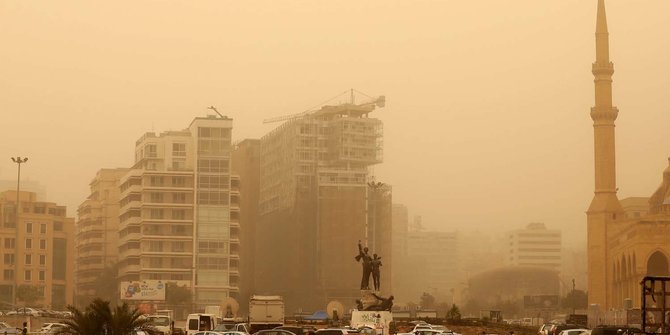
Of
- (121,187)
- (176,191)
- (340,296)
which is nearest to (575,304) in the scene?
(340,296)

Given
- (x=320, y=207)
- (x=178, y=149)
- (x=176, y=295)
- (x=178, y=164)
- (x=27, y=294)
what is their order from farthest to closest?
1. (x=320, y=207)
2. (x=178, y=149)
3. (x=178, y=164)
4. (x=176, y=295)
5. (x=27, y=294)

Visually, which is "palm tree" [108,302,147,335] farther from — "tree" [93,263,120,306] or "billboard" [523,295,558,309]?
"tree" [93,263,120,306]

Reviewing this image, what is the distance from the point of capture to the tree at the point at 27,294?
117m

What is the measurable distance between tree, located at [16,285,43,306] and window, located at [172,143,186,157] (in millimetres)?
22472

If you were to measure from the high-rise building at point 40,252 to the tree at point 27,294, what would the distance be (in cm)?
114

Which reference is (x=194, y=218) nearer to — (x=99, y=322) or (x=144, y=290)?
(x=144, y=290)

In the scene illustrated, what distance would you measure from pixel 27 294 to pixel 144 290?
12550mm

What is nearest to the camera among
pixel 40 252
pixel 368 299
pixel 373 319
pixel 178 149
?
pixel 373 319

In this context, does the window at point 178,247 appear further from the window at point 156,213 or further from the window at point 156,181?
the window at point 156,181

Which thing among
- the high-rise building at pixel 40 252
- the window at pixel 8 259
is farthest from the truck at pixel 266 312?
the window at pixel 8 259

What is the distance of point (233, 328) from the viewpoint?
5288cm

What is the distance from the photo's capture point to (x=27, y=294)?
386 feet

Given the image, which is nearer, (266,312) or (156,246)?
(266,312)

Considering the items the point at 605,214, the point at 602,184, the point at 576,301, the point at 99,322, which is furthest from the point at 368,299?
the point at 576,301
